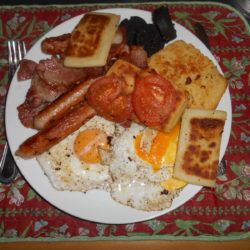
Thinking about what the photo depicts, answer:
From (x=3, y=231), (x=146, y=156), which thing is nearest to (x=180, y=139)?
(x=146, y=156)

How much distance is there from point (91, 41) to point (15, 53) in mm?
582

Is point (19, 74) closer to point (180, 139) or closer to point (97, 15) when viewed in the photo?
point (97, 15)

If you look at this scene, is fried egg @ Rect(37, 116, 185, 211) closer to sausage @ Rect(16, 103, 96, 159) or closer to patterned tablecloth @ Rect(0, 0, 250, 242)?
sausage @ Rect(16, 103, 96, 159)

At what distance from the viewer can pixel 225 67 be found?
8.91 feet

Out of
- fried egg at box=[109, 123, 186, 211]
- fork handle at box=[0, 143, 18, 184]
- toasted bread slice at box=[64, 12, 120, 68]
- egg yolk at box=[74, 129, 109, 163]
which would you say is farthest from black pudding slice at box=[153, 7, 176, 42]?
fork handle at box=[0, 143, 18, 184]

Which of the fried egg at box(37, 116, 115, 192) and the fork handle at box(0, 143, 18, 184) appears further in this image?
the fork handle at box(0, 143, 18, 184)

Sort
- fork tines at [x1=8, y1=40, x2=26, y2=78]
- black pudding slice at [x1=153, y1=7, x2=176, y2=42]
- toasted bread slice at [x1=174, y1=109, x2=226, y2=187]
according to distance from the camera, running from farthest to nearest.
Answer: fork tines at [x1=8, y1=40, x2=26, y2=78]
black pudding slice at [x1=153, y1=7, x2=176, y2=42]
toasted bread slice at [x1=174, y1=109, x2=226, y2=187]

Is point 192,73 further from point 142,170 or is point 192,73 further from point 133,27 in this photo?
point 142,170

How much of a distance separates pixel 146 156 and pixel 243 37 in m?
1.21

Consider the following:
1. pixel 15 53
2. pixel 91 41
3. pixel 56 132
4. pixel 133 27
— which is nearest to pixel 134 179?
pixel 56 132

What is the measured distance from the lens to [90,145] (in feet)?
7.59

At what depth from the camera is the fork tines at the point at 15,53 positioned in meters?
2.56

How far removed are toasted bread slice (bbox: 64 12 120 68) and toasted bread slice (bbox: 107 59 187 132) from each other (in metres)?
0.09

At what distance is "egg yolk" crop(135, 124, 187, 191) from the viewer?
2273mm
